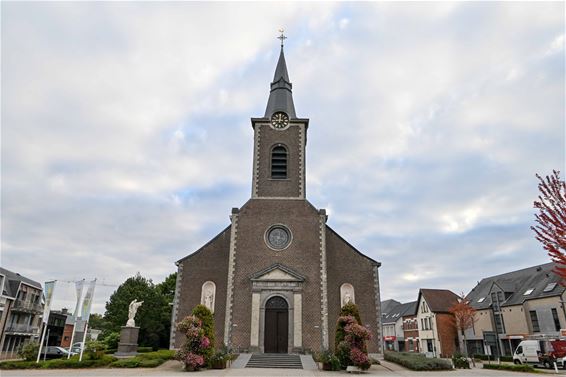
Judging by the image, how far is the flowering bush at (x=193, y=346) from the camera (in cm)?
1549

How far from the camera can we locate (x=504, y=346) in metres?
33.5

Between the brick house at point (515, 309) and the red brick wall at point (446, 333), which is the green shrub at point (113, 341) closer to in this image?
the red brick wall at point (446, 333)

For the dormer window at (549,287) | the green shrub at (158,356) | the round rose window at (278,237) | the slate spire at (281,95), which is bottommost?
the green shrub at (158,356)

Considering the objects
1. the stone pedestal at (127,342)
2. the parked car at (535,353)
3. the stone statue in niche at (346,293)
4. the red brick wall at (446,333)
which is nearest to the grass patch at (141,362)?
the stone pedestal at (127,342)

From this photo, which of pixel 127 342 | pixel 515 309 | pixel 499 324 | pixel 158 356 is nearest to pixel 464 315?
pixel 499 324

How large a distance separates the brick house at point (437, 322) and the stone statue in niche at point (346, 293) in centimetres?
2132

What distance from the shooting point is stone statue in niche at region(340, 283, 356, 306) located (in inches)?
909

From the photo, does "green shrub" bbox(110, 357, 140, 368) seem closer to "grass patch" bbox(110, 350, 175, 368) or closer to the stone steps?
"grass patch" bbox(110, 350, 175, 368)


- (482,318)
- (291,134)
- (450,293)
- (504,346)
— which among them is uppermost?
(291,134)

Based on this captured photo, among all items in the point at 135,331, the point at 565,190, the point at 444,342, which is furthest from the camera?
the point at 444,342

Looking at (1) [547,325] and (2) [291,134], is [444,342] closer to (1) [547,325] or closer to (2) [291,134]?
(1) [547,325]

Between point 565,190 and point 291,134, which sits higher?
point 291,134

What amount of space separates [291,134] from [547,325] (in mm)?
24387

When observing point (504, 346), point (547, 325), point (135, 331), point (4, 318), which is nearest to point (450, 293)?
point (504, 346)
